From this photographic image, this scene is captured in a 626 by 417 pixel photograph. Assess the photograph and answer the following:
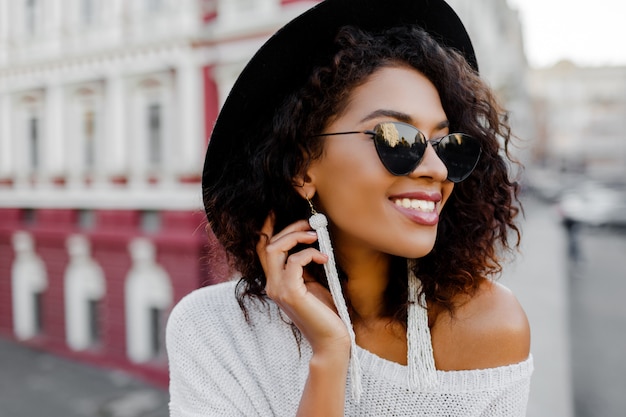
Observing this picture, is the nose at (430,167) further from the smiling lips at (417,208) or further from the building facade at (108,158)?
the building facade at (108,158)

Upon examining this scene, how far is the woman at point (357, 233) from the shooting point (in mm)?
1184

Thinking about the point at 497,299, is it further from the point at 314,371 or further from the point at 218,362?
the point at 218,362

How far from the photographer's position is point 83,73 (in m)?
12.0

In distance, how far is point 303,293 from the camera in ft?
3.84

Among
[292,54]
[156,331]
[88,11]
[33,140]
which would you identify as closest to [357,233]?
[292,54]

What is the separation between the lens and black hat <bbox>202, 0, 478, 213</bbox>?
1.27 meters

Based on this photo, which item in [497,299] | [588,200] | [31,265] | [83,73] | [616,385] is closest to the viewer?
[497,299]

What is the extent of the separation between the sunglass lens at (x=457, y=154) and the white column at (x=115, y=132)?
35.8 ft

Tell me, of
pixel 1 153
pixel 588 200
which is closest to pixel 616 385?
pixel 1 153

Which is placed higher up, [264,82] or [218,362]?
[264,82]

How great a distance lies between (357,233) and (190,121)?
31.1ft

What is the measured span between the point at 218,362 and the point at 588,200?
24.1 meters

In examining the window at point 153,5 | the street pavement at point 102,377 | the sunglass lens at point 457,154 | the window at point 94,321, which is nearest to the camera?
the sunglass lens at point 457,154

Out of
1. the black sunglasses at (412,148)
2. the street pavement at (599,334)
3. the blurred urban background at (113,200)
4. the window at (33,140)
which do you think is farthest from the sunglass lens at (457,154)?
the window at (33,140)
